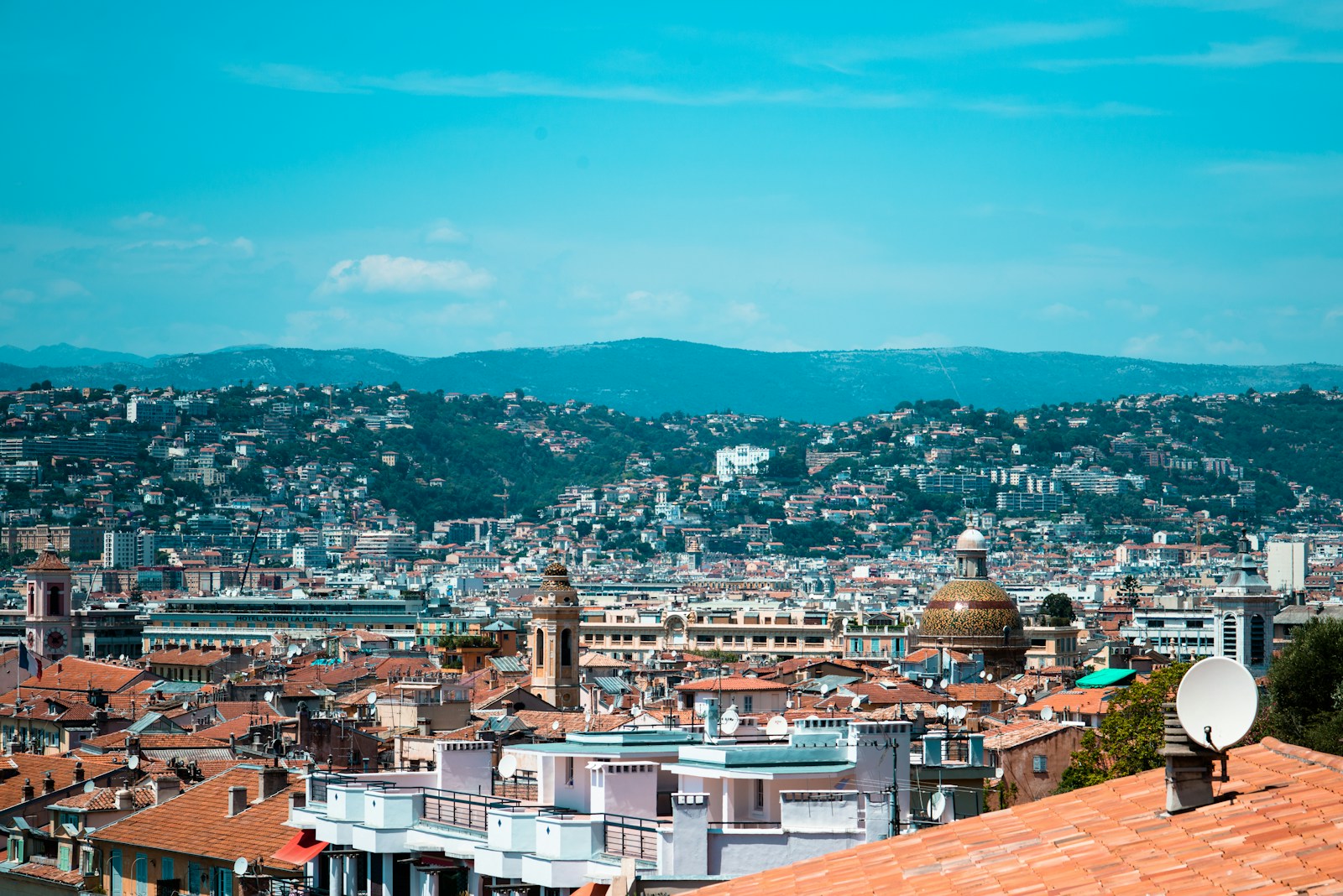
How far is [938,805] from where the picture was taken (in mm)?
15977

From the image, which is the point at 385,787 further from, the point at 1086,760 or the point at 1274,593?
the point at 1274,593

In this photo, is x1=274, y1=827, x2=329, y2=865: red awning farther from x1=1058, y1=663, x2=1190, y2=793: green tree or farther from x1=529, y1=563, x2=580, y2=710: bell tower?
x1=529, y1=563, x2=580, y2=710: bell tower

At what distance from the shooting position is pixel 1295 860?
24.2ft

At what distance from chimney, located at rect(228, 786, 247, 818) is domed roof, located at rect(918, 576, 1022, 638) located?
5010 cm

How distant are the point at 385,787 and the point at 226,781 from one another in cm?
627

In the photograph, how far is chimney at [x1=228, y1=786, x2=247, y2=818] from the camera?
20.4 meters

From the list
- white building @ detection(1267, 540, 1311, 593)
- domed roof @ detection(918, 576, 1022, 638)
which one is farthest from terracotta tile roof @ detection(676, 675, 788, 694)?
white building @ detection(1267, 540, 1311, 593)

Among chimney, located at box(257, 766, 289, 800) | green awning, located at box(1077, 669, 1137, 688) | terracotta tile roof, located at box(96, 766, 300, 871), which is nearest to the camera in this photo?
terracotta tile roof, located at box(96, 766, 300, 871)

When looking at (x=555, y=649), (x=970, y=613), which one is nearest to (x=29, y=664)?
(x=555, y=649)

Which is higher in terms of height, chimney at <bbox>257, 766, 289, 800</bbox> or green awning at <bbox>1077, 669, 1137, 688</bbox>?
chimney at <bbox>257, 766, 289, 800</bbox>

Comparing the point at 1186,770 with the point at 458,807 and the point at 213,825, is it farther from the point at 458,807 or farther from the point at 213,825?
the point at 213,825

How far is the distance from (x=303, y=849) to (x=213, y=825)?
391 centimetres

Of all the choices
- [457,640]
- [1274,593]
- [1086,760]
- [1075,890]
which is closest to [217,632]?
[457,640]

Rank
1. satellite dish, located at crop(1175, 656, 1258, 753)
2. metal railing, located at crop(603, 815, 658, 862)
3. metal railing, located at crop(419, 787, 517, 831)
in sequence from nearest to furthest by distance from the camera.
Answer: satellite dish, located at crop(1175, 656, 1258, 753)
metal railing, located at crop(603, 815, 658, 862)
metal railing, located at crop(419, 787, 517, 831)
